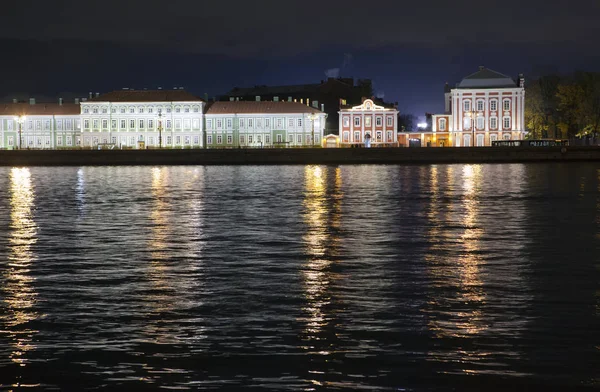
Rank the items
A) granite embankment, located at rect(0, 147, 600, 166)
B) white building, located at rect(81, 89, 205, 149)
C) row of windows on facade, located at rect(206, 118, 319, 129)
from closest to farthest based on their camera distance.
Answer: granite embankment, located at rect(0, 147, 600, 166)
row of windows on facade, located at rect(206, 118, 319, 129)
white building, located at rect(81, 89, 205, 149)

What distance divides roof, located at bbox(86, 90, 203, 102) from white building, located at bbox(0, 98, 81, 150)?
165 inches

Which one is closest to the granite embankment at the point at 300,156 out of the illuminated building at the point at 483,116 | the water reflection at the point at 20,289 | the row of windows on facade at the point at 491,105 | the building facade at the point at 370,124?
the illuminated building at the point at 483,116

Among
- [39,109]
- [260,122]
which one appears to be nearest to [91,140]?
[39,109]

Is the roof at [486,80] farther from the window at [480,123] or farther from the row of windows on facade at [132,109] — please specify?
the row of windows on facade at [132,109]

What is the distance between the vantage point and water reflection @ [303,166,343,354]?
428 inches

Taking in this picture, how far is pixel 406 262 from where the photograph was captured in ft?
51.5

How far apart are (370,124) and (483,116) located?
1370 centimetres

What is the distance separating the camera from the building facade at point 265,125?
112938mm

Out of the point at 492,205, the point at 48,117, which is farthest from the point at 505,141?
the point at 492,205

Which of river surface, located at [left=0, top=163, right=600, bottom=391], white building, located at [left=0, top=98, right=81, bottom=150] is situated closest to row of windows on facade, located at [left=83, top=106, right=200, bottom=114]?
white building, located at [left=0, top=98, right=81, bottom=150]

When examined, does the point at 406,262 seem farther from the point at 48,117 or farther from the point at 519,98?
the point at 48,117

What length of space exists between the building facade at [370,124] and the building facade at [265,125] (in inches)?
196

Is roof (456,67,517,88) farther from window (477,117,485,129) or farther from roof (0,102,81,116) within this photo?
roof (0,102,81,116)

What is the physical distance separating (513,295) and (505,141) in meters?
88.1
